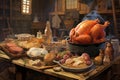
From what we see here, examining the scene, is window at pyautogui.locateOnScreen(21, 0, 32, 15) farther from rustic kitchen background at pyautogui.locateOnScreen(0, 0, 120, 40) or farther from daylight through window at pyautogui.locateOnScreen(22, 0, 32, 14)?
rustic kitchen background at pyautogui.locateOnScreen(0, 0, 120, 40)

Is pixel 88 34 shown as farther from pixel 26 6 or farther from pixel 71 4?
pixel 71 4

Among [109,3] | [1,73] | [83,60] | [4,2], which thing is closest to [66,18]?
[109,3]

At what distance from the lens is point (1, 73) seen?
7.17 ft

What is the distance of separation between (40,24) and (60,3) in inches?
47.7

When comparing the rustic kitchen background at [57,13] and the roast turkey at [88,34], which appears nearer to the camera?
the roast turkey at [88,34]

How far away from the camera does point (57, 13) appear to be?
23.0ft

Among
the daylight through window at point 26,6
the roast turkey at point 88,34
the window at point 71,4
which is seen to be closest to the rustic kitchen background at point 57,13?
the window at point 71,4

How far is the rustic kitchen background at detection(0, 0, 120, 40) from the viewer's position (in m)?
5.65

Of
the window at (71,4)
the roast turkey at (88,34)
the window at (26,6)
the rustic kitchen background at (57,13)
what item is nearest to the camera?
the roast turkey at (88,34)

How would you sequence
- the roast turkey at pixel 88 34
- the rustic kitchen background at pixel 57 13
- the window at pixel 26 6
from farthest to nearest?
the window at pixel 26 6, the rustic kitchen background at pixel 57 13, the roast turkey at pixel 88 34

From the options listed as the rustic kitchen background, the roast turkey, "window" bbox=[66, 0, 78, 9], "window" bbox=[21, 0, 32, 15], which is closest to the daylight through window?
"window" bbox=[21, 0, 32, 15]

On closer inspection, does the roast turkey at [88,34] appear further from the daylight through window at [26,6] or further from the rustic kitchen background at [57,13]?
the daylight through window at [26,6]

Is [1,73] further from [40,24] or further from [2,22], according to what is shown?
[40,24]

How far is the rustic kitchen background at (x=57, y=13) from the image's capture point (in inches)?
222
